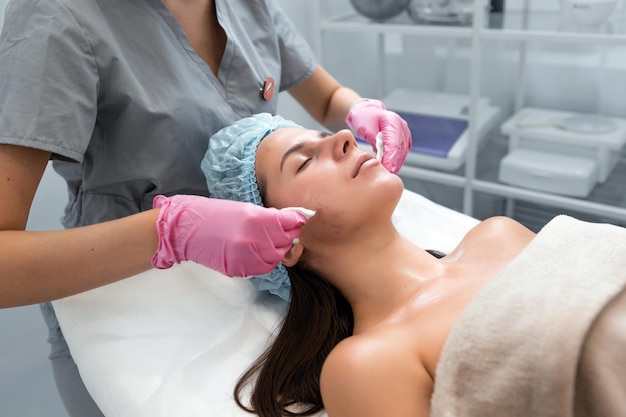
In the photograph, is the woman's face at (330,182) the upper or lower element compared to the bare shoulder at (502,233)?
upper

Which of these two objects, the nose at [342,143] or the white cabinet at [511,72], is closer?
the nose at [342,143]

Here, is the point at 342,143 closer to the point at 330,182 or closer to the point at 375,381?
the point at 330,182

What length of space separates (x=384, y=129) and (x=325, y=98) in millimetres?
297

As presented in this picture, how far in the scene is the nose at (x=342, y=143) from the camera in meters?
1.14

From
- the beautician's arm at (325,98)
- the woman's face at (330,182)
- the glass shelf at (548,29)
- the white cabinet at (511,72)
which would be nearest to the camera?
the woman's face at (330,182)

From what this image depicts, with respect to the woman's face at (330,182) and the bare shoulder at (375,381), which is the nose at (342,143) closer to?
the woman's face at (330,182)

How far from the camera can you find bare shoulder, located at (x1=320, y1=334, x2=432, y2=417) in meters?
0.86

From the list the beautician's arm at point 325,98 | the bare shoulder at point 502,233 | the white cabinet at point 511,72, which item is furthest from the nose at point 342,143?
the white cabinet at point 511,72

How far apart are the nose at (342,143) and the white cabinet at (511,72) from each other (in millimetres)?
1059

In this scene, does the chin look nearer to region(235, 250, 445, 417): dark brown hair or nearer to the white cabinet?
region(235, 250, 445, 417): dark brown hair

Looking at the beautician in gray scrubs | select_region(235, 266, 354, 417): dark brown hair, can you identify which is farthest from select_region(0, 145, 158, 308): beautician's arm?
select_region(235, 266, 354, 417): dark brown hair

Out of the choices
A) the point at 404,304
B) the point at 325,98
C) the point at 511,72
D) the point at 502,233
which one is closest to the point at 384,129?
the point at 325,98

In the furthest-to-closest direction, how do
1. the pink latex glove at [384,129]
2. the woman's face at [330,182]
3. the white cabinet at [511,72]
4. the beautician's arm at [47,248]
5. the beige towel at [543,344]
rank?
the white cabinet at [511,72] < the pink latex glove at [384,129] < the woman's face at [330,182] < the beautician's arm at [47,248] < the beige towel at [543,344]

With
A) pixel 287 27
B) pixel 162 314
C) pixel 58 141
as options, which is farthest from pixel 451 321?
pixel 287 27
